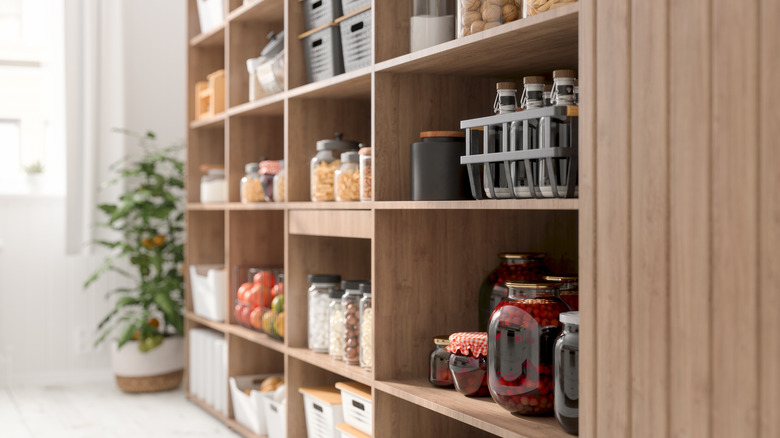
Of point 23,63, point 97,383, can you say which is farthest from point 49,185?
point 97,383

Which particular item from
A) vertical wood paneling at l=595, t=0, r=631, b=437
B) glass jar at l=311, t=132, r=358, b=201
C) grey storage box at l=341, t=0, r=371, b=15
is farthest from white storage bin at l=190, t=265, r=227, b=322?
vertical wood paneling at l=595, t=0, r=631, b=437

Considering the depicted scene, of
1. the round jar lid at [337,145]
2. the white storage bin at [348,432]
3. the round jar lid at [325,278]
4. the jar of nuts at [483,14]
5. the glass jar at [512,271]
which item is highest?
the jar of nuts at [483,14]

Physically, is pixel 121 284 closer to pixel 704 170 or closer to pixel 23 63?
pixel 23 63

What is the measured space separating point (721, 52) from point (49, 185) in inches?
159

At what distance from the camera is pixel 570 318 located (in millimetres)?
1717

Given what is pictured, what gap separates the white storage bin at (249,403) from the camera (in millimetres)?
3154

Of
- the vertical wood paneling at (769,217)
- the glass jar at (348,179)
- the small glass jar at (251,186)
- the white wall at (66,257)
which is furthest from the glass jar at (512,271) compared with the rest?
the white wall at (66,257)

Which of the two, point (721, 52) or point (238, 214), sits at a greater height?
point (721, 52)

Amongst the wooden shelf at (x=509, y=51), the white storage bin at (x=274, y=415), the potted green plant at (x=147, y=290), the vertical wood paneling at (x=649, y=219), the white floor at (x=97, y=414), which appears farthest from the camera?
the potted green plant at (x=147, y=290)

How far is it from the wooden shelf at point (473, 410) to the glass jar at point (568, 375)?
3 cm

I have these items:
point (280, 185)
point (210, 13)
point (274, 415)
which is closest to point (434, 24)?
point (280, 185)

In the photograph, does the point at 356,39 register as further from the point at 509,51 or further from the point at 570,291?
the point at 570,291

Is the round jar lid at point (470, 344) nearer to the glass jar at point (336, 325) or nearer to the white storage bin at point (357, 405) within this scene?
the white storage bin at point (357, 405)

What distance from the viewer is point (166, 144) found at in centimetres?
464
